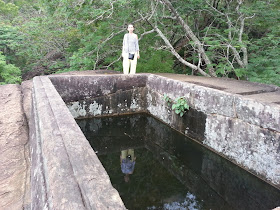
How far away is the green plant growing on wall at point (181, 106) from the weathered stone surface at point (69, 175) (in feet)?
10.0

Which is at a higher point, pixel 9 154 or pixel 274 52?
pixel 274 52

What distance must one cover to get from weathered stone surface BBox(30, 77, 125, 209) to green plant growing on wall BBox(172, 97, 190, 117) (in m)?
3.06

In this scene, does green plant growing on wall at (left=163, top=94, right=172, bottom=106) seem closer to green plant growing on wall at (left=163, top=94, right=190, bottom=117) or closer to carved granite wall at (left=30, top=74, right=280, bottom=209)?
carved granite wall at (left=30, top=74, right=280, bottom=209)

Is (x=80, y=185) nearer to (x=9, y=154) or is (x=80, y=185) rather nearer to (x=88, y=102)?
(x=9, y=154)

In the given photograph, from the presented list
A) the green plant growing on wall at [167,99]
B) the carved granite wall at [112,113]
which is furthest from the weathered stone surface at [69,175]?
the green plant growing on wall at [167,99]

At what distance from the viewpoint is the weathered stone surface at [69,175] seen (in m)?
1.19

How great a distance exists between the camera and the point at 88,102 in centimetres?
589

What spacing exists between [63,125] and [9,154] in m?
1.08

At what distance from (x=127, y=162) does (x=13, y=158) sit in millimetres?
2026

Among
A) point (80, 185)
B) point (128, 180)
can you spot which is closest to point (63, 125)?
point (80, 185)

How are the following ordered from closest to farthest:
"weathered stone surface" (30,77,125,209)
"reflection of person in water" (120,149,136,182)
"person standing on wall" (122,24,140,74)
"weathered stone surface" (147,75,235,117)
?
"weathered stone surface" (30,77,125,209)
"reflection of person in water" (120,149,136,182)
"weathered stone surface" (147,75,235,117)
"person standing on wall" (122,24,140,74)

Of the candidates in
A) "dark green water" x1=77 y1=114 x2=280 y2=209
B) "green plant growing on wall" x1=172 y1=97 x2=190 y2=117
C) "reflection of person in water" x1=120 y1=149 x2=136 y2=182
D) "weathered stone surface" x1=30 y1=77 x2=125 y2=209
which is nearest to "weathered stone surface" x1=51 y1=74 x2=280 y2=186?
"green plant growing on wall" x1=172 y1=97 x2=190 y2=117

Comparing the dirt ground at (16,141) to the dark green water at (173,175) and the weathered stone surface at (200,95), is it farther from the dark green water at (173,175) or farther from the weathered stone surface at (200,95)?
the dark green water at (173,175)

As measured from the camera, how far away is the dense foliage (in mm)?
6980
